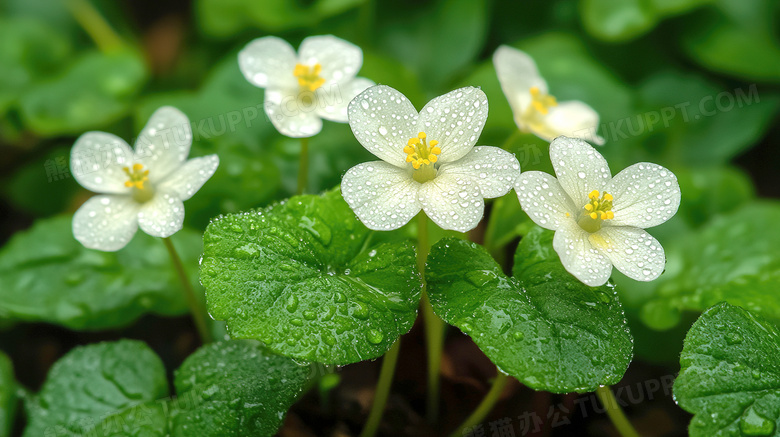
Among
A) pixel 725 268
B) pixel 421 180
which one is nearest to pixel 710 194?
pixel 725 268

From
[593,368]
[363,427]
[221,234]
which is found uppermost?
[221,234]

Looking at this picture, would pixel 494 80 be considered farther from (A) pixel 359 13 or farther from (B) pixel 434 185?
(B) pixel 434 185

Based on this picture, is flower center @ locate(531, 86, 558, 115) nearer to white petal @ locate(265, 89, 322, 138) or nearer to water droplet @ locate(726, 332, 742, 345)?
white petal @ locate(265, 89, 322, 138)

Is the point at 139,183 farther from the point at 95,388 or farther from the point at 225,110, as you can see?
the point at 225,110

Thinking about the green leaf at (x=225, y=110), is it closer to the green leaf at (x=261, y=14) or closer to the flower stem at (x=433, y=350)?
the green leaf at (x=261, y=14)

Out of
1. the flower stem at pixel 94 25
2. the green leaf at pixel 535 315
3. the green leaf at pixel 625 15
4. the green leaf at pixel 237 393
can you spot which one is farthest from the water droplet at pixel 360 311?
the flower stem at pixel 94 25

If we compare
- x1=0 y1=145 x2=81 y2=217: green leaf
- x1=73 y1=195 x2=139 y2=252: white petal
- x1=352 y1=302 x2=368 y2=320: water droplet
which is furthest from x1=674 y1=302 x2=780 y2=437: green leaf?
x1=0 y1=145 x2=81 y2=217: green leaf

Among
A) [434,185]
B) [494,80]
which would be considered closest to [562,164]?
[434,185]
